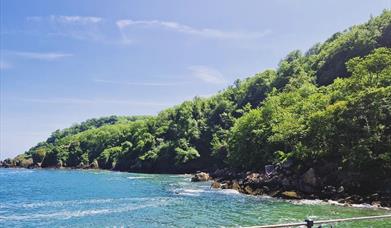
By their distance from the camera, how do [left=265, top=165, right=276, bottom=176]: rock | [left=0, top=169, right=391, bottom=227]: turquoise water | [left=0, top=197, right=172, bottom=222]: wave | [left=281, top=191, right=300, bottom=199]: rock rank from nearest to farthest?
1. [left=0, top=169, right=391, bottom=227]: turquoise water
2. [left=0, top=197, right=172, bottom=222]: wave
3. [left=281, top=191, right=300, bottom=199]: rock
4. [left=265, top=165, right=276, bottom=176]: rock

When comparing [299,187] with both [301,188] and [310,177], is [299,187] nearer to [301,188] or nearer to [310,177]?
[301,188]

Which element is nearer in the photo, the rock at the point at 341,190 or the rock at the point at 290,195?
the rock at the point at 341,190

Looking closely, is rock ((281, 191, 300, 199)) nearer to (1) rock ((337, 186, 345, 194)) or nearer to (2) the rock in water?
(2) the rock in water

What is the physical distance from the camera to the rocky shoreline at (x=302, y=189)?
41.1m

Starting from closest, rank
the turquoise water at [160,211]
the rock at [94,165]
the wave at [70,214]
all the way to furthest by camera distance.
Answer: the turquoise water at [160,211] → the wave at [70,214] → the rock at [94,165]

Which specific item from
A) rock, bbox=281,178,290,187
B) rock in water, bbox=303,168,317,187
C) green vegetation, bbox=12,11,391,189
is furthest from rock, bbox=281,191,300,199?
green vegetation, bbox=12,11,391,189

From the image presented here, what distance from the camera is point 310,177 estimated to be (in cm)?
4806

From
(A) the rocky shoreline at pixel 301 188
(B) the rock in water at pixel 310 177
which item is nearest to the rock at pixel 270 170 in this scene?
(A) the rocky shoreline at pixel 301 188

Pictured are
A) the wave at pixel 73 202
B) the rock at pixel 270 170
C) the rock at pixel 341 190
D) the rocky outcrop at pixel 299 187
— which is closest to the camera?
the rocky outcrop at pixel 299 187

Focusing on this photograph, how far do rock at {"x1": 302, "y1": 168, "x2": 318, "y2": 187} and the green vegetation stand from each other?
2.75 metres

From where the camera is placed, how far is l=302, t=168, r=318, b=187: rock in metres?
47.6

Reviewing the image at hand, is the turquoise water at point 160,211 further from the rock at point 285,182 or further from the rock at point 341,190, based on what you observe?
the rock at point 341,190

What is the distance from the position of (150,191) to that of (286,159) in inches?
776

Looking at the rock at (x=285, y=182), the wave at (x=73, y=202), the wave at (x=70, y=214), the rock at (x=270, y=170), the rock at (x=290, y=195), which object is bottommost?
the wave at (x=70, y=214)
